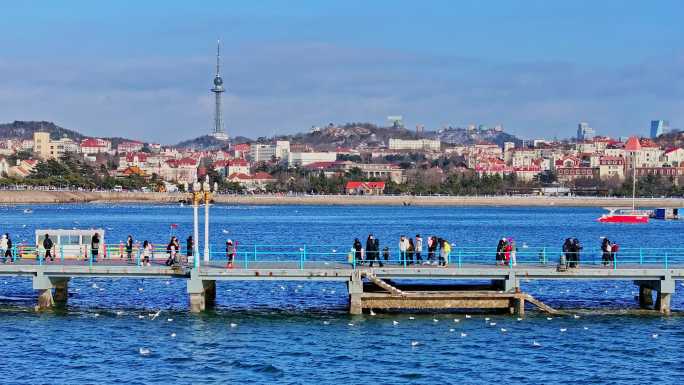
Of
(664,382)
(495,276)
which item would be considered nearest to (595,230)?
(495,276)

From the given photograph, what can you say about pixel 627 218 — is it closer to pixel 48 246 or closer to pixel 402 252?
pixel 402 252

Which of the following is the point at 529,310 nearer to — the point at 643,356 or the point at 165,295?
the point at 643,356

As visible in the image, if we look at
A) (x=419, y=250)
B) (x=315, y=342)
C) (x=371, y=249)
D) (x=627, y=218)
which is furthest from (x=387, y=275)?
(x=627, y=218)

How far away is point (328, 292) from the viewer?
45.4 meters

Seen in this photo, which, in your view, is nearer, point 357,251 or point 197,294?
point 197,294

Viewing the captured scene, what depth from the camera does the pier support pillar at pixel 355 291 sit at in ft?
119

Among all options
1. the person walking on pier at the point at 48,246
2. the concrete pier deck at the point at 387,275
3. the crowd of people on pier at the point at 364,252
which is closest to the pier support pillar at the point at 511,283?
the concrete pier deck at the point at 387,275

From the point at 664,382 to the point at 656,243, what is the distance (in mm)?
63512

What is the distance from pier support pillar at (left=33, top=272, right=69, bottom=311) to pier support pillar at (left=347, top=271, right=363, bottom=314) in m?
10.2

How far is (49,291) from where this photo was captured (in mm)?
38188

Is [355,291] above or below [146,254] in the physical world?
below

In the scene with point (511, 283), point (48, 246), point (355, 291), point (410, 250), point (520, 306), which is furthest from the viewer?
point (410, 250)

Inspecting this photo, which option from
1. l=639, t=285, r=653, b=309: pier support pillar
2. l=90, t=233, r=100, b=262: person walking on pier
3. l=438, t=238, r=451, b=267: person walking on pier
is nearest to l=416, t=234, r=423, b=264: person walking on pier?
l=438, t=238, r=451, b=267: person walking on pier

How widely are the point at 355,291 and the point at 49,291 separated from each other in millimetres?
10556
